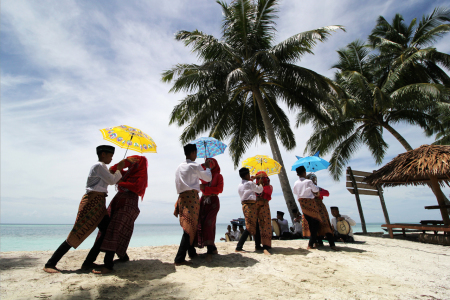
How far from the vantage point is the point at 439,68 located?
14.4m

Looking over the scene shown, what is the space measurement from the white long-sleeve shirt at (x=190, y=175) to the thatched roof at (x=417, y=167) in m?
6.17

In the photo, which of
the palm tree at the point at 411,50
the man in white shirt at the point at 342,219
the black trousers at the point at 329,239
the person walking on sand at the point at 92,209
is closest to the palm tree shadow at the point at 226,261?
the person walking on sand at the point at 92,209

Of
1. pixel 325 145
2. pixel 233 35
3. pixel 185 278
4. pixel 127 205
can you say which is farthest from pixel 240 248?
pixel 325 145

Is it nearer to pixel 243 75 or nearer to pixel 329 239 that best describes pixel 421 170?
pixel 329 239

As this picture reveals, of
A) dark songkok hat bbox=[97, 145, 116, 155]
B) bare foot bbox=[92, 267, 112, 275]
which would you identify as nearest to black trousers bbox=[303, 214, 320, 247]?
bare foot bbox=[92, 267, 112, 275]

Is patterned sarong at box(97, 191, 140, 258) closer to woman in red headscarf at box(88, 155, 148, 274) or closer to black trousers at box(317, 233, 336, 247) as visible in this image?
woman in red headscarf at box(88, 155, 148, 274)

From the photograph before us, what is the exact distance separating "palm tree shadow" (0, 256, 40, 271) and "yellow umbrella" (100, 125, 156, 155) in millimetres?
2068

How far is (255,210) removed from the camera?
475cm

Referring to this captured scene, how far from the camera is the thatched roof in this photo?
6.62 m

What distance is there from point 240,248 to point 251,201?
0.87 meters

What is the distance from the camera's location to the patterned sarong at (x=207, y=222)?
3838 millimetres

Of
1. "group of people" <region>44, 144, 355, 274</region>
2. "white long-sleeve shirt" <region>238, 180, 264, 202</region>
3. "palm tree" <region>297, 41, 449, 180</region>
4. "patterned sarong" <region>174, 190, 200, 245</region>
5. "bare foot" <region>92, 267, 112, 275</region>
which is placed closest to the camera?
"bare foot" <region>92, 267, 112, 275</region>

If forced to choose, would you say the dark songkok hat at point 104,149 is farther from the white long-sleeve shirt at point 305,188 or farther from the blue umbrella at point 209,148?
the white long-sleeve shirt at point 305,188

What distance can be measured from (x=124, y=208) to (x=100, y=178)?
1.62ft
